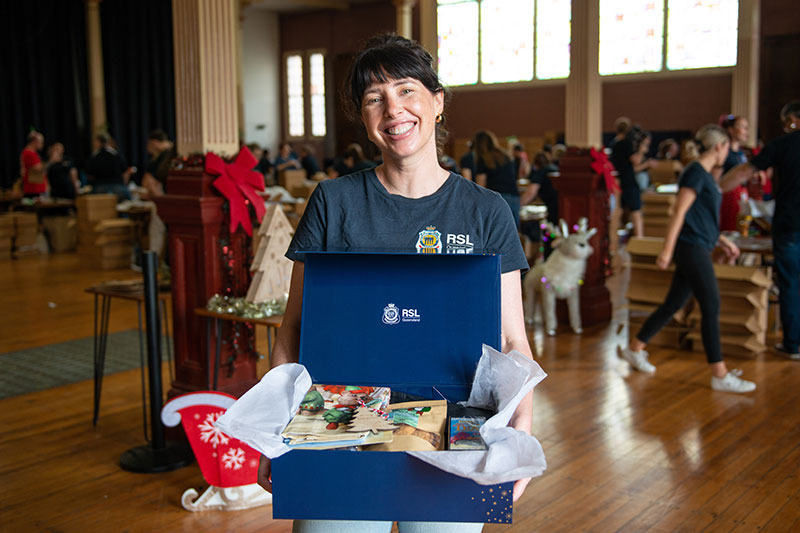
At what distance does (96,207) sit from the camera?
1023 centimetres

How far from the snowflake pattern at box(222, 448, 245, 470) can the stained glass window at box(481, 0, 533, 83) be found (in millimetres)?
14768

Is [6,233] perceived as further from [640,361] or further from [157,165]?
[640,361]

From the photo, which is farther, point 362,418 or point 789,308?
point 789,308

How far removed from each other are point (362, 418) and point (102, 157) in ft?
35.5

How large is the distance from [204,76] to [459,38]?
556 inches

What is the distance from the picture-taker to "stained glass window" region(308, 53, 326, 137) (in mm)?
20750

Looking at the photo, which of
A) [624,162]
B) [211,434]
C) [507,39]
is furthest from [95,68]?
[211,434]

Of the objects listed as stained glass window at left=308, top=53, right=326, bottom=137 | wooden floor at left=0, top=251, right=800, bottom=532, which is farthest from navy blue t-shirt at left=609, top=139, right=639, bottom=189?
stained glass window at left=308, top=53, right=326, bottom=137

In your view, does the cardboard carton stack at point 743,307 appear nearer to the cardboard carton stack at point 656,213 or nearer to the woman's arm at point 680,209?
the woman's arm at point 680,209

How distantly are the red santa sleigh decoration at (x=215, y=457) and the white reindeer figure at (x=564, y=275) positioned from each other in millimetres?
3376

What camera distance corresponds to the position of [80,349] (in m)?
5.82

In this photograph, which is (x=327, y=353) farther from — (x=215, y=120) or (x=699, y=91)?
(x=699, y=91)

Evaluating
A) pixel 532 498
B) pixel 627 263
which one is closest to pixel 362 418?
pixel 532 498

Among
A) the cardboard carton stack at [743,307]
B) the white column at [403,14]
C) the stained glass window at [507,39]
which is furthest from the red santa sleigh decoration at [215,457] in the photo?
the stained glass window at [507,39]
